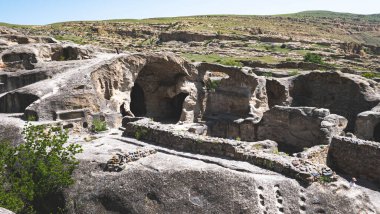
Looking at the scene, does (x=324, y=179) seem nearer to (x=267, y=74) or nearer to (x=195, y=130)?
(x=195, y=130)

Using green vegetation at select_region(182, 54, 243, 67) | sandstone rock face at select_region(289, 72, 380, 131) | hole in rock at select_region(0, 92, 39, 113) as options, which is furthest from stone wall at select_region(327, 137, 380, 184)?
green vegetation at select_region(182, 54, 243, 67)

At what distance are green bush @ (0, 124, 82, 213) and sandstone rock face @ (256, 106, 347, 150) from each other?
10972 millimetres

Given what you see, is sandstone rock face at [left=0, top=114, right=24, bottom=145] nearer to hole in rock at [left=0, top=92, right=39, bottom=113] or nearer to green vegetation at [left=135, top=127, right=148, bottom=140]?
hole in rock at [left=0, top=92, right=39, bottom=113]

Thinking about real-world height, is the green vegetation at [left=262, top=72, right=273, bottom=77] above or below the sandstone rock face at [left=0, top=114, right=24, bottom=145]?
below

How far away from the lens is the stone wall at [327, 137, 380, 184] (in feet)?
47.1

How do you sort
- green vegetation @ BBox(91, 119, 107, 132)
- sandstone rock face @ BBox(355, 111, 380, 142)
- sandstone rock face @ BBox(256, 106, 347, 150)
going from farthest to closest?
sandstone rock face @ BBox(355, 111, 380, 142), green vegetation @ BBox(91, 119, 107, 132), sandstone rock face @ BBox(256, 106, 347, 150)

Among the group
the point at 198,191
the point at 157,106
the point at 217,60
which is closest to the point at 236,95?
the point at 157,106

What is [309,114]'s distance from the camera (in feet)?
63.1

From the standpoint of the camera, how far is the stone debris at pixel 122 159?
42.5 ft

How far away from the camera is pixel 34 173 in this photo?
1286 centimetres

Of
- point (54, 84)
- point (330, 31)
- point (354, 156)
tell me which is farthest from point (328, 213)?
point (330, 31)

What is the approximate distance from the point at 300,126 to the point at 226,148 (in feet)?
23.3

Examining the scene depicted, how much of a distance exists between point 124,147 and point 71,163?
2499mm

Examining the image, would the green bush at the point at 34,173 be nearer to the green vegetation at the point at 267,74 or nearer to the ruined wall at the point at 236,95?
the ruined wall at the point at 236,95
